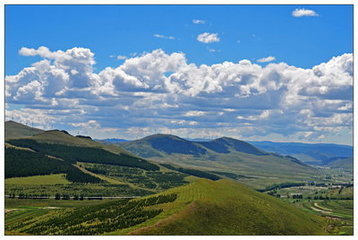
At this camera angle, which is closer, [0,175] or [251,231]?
[0,175]

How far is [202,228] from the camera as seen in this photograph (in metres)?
190

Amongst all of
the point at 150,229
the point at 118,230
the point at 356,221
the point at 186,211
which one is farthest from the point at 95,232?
the point at 356,221

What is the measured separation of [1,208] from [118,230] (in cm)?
5940

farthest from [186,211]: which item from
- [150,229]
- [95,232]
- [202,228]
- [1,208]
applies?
[1,208]

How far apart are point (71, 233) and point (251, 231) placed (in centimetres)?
8657

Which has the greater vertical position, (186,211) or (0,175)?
(0,175)

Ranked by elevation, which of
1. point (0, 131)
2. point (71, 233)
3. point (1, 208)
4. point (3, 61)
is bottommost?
point (71, 233)

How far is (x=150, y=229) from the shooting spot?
566 ft

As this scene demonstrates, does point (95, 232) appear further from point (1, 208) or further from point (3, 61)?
point (3, 61)

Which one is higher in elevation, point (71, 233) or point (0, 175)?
point (0, 175)
